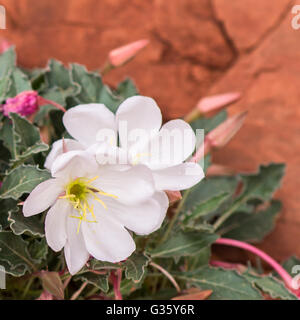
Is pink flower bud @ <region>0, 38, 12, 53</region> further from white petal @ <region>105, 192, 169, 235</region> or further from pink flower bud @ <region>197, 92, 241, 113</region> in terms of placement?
white petal @ <region>105, 192, 169, 235</region>

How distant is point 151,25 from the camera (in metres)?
1.33

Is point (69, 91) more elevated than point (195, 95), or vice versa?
point (69, 91)

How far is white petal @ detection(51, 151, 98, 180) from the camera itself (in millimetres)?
593

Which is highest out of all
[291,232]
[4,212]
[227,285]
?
[4,212]

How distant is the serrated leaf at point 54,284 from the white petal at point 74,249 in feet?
0.26

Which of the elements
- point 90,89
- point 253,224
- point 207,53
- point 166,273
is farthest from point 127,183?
point 207,53

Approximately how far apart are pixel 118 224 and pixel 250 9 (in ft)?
2.62

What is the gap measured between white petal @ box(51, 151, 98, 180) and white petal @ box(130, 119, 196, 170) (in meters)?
0.06

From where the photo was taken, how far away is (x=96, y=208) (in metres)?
0.66

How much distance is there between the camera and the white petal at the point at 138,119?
66cm

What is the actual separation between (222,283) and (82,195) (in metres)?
0.33
